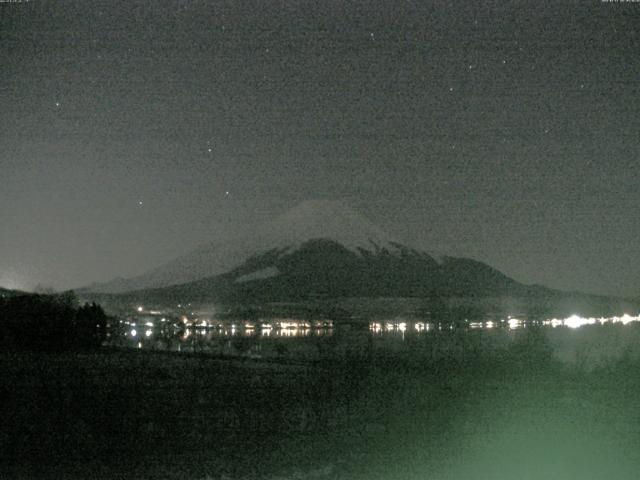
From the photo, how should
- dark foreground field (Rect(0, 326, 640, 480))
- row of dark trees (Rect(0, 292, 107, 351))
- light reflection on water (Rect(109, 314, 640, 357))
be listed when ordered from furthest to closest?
light reflection on water (Rect(109, 314, 640, 357)) → row of dark trees (Rect(0, 292, 107, 351)) → dark foreground field (Rect(0, 326, 640, 480))

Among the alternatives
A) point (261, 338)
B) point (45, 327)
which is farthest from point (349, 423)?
point (261, 338)

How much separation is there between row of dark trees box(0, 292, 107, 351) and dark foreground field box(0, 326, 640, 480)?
19.3 metres

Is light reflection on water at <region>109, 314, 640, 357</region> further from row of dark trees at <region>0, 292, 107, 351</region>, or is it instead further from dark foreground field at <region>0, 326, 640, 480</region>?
dark foreground field at <region>0, 326, 640, 480</region>

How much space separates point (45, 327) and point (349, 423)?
3108 centimetres

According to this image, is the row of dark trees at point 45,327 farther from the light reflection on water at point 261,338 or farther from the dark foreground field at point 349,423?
the dark foreground field at point 349,423

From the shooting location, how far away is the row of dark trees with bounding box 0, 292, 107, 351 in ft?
142

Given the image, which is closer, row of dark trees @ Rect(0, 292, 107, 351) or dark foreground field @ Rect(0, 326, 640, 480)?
dark foreground field @ Rect(0, 326, 640, 480)

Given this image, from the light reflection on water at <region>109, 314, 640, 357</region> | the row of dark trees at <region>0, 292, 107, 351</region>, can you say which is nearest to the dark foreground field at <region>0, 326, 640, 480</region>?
the light reflection on water at <region>109, 314, 640, 357</region>

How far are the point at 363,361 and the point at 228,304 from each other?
5876 inches

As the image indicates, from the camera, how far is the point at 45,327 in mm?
44625

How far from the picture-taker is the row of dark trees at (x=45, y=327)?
43375mm

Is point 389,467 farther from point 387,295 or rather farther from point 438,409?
point 387,295

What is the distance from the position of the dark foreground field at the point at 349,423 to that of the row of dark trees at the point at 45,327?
1934cm

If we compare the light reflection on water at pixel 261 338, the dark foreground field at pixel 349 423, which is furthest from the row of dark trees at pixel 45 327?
the dark foreground field at pixel 349 423
